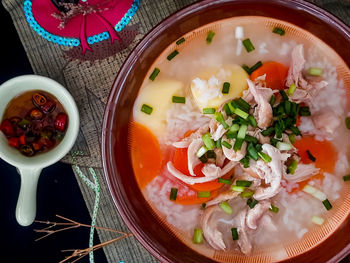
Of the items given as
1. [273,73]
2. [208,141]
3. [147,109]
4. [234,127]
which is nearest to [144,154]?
[147,109]

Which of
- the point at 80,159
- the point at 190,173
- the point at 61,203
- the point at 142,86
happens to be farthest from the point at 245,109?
the point at 61,203

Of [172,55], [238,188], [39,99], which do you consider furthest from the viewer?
[39,99]

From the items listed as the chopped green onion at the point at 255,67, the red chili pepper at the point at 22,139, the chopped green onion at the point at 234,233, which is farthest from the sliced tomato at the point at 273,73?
the red chili pepper at the point at 22,139

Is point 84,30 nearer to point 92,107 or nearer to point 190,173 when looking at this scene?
point 92,107

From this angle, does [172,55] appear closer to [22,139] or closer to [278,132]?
[278,132]

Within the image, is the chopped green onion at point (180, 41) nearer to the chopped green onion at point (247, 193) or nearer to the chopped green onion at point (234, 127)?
the chopped green onion at point (234, 127)

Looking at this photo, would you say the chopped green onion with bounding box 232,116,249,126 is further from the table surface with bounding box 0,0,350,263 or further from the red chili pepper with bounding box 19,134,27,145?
the red chili pepper with bounding box 19,134,27,145

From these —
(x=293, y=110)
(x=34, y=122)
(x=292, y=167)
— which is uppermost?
(x=34, y=122)
